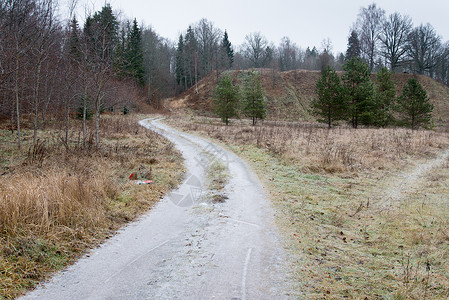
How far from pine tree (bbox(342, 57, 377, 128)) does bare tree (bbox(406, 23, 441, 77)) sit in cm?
4177

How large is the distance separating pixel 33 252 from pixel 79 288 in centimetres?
128

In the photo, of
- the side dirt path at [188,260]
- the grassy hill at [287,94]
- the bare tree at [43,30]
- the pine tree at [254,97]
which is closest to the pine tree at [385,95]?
the pine tree at [254,97]

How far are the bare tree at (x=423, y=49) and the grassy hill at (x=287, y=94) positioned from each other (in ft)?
19.4

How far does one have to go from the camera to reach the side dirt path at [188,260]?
12.7 feet

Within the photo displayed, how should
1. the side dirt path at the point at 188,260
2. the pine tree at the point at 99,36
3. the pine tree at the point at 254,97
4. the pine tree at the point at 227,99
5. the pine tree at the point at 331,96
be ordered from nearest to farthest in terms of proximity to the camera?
the side dirt path at the point at 188,260 < the pine tree at the point at 99,36 < the pine tree at the point at 331,96 < the pine tree at the point at 227,99 < the pine tree at the point at 254,97

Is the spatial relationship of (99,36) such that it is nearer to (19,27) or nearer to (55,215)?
(19,27)

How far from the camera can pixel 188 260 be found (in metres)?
4.78

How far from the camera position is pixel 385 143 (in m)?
18.4

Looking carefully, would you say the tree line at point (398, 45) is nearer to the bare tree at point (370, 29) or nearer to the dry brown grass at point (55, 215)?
the bare tree at point (370, 29)

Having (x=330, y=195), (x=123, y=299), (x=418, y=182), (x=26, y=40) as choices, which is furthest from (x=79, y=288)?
(x=26, y=40)

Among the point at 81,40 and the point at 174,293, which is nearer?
the point at 174,293

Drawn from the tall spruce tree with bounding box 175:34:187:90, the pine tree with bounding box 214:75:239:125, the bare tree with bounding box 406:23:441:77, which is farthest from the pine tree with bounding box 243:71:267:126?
the bare tree with bounding box 406:23:441:77

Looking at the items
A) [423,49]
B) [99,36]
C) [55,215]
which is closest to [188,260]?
[55,215]

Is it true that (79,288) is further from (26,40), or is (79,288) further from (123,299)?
(26,40)
